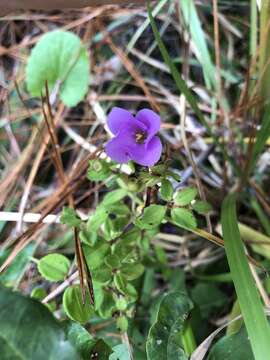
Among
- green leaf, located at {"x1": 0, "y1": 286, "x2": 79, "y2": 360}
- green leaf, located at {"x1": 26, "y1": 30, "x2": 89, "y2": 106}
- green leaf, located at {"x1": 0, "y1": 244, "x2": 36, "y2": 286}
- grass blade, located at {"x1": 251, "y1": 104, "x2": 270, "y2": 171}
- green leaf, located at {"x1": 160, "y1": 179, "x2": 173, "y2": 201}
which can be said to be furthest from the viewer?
green leaf, located at {"x1": 26, "y1": 30, "x2": 89, "y2": 106}

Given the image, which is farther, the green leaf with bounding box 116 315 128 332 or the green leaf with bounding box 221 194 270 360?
the green leaf with bounding box 116 315 128 332

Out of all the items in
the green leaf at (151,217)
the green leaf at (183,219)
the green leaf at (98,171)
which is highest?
the green leaf at (98,171)

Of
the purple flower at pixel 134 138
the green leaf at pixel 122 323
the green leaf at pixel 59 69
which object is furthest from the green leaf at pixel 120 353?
the green leaf at pixel 59 69

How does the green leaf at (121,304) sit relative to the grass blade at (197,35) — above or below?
below

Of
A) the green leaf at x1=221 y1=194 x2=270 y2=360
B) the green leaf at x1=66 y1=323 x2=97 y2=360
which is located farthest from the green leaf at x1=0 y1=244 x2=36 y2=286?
the green leaf at x1=221 y1=194 x2=270 y2=360

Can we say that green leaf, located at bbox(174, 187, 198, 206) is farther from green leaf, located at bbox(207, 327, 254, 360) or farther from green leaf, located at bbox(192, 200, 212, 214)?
green leaf, located at bbox(207, 327, 254, 360)

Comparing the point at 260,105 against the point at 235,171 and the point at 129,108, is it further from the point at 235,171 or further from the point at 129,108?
the point at 129,108

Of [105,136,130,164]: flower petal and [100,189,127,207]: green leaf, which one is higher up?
[105,136,130,164]: flower petal

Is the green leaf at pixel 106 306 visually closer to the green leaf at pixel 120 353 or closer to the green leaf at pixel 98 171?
the green leaf at pixel 120 353
